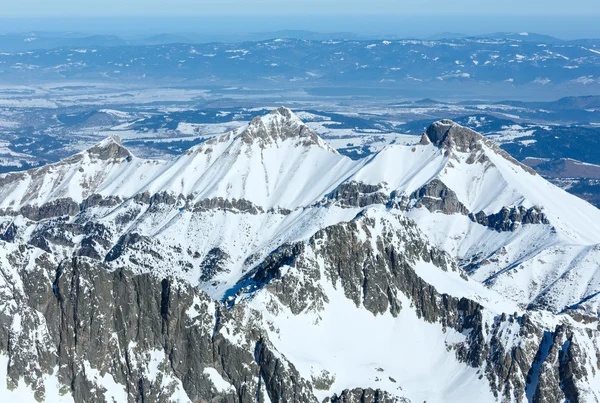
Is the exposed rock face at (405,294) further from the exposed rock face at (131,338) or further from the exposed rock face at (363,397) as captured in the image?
the exposed rock face at (131,338)

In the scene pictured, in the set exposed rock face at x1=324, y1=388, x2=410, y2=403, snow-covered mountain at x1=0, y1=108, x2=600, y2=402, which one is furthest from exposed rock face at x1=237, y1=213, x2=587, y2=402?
exposed rock face at x1=324, y1=388, x2=410, y2=403

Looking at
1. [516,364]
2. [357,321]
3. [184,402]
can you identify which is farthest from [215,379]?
[516,364]

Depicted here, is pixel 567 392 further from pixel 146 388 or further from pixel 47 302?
pixel 47 302

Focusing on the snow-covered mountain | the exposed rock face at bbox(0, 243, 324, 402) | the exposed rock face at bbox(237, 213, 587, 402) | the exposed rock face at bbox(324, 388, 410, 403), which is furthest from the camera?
the exposed rock face at bbox(237, 213, 587, 402)

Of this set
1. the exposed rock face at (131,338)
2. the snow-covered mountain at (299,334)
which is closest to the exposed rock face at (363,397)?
the snow-covered mountain at (299,334)

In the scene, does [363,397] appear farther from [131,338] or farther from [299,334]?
[131,338]

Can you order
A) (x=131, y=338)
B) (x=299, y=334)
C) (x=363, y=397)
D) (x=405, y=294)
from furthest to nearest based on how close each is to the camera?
(x=405, y=294)
(x=299, y=334)
(x=363, y=397)
(x=131, y=338)

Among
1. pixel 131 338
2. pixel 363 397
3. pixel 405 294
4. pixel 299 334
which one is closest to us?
pixel 131 338

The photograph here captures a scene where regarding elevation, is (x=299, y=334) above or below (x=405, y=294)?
below

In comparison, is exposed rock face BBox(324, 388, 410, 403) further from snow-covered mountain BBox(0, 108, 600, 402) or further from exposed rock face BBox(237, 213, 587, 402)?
exposed rock face BBox(237, 213, 587, 402)

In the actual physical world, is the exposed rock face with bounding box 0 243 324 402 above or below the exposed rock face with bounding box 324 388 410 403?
above

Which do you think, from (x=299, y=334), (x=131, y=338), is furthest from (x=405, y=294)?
(x=131, y=338)

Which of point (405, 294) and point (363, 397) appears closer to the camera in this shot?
point (363, 397)
